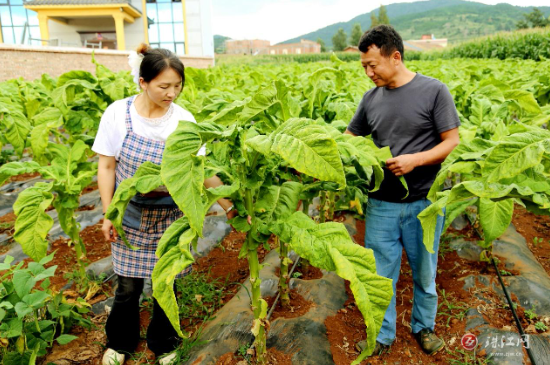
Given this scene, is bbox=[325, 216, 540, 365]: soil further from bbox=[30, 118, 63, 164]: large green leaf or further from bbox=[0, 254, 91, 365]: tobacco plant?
bbox=[30, 118, 63, 164]: large green leaf

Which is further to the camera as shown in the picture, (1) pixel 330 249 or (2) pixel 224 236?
(2) pixel 224 236

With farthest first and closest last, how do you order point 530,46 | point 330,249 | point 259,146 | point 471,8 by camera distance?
1. point 471,8
2. point 530,46
3. point 330,249
4. point 259,146

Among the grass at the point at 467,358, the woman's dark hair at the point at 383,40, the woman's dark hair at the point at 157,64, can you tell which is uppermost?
the woman's dark hair at the point at 383,40

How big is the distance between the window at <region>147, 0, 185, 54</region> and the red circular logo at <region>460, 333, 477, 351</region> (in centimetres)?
3207

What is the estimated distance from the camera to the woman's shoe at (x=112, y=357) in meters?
2.39

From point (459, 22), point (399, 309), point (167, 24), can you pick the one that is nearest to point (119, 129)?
point (399, 309)

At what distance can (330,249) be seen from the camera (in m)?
1.51

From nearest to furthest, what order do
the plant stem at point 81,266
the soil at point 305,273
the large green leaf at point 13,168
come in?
the large green leaf at point 13,168
the plant stem at point 81,266
the soil at point 305,273

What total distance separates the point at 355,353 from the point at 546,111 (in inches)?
84.0

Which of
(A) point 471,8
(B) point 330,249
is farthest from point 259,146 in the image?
(A) point 471,8

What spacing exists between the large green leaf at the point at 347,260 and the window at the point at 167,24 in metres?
32.3

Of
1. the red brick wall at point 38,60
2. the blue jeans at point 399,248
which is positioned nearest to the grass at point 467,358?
the blue jeans at point 399,248

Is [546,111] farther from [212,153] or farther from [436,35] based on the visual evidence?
[436,35]

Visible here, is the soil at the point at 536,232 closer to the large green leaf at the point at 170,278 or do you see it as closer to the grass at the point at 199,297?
the grass at the point at 199,297
